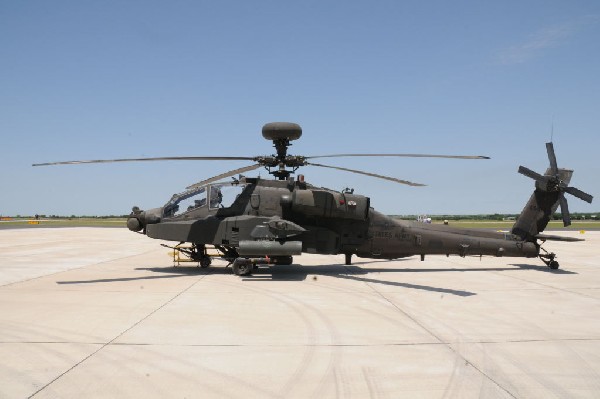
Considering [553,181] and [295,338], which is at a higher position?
[553,181]

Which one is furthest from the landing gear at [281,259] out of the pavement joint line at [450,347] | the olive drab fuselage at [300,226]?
the pavement joint line at [450,347]

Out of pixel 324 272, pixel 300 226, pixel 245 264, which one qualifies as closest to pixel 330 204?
pixel 300 226

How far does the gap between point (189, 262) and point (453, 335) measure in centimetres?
1102

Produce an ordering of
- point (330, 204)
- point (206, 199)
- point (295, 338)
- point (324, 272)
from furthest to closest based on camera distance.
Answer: point (324, 272) < point (206, 199) < point (330, 204) < point (295, 338)

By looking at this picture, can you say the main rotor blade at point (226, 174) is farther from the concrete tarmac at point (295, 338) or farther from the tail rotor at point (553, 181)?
the tail rotor at point (553, 181)

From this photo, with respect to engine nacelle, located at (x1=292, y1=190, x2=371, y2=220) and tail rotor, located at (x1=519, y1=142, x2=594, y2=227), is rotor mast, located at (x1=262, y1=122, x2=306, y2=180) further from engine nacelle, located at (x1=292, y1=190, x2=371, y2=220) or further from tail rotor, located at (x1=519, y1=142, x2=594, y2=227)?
tail rotor, located at (x1=519, y1=142, x2=594, y2=227)

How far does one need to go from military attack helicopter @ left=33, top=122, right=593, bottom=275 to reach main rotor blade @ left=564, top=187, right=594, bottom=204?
0.04 m

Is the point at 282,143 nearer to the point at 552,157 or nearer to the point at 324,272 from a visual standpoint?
the point at 324,272

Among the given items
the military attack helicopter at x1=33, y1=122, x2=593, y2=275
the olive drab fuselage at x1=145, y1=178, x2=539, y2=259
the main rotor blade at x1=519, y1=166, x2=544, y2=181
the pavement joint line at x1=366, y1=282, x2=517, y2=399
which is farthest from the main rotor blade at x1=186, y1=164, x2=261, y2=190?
the main rotor blade at x1=519, y1=166, x2=544, y2=181

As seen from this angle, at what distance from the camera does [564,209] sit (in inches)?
513

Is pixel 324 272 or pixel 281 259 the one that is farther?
pixel 324 272

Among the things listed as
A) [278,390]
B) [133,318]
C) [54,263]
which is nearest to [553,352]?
[278,390]

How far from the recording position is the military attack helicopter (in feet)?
37.9

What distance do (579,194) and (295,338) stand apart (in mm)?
12090
